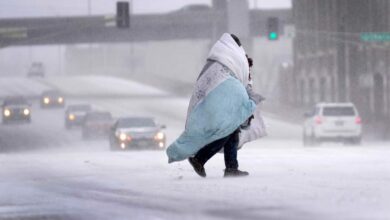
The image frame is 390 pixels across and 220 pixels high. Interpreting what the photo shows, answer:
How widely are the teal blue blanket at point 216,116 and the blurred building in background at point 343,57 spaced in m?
42.4

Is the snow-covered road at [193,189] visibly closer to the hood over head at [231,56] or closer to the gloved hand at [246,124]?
the gloved hand at [246,124]

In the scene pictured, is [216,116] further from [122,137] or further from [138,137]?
[122,137]

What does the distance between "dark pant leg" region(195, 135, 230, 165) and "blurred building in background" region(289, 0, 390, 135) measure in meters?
42.1

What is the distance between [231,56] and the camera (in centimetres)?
1338

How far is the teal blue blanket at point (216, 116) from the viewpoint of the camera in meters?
13.1

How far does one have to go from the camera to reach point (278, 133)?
209 ft

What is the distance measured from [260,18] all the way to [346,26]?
4709 cm

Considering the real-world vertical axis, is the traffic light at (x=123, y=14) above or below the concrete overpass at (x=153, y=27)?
above

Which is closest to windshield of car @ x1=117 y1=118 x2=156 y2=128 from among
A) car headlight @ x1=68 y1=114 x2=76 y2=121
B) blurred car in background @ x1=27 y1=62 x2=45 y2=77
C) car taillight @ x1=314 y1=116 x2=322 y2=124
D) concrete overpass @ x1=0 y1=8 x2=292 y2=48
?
car taillight @ x1=314 y1=116 x2=322 y2=124

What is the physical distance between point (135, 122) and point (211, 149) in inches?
1069

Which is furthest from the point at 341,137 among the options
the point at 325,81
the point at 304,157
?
the point at 325,81

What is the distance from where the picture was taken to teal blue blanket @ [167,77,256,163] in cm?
1306

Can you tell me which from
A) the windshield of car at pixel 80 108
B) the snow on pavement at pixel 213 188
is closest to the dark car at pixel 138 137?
the snow on pavement at pixel 213 188

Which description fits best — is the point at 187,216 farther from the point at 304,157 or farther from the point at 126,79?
the point at 126,79
